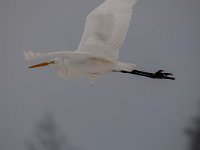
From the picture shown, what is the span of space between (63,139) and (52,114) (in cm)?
10

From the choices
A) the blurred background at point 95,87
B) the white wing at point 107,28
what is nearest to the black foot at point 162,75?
the blurred background at point 95,87

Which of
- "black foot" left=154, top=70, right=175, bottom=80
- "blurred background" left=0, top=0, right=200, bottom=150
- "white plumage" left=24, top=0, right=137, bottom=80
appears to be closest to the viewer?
"white plumage" left=24, top=0, right=137, bottom=80

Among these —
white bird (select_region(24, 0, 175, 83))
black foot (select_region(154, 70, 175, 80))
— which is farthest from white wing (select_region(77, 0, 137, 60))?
black foot (select_region(154, 70, 175, 80))

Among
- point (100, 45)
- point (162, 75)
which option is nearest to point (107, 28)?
point (100, 45)

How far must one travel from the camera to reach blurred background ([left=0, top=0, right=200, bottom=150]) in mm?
1305

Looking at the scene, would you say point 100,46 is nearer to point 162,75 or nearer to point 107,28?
point 107,28

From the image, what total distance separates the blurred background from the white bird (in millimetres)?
162

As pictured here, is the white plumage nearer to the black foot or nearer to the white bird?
the white bird

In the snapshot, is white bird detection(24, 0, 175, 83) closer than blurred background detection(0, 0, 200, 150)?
Yes

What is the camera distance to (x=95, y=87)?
1326mm

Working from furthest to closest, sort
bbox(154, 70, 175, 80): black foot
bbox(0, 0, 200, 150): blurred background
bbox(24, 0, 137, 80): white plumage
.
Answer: bbox(0, 0, 200, 150): blurred background → bbox(154, 70, 175, 80): black foot → bbox(24, 0, 137, 80): white plumage

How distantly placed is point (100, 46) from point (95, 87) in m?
0.24

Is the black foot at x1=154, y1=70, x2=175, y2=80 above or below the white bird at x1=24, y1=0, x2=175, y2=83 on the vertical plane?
below

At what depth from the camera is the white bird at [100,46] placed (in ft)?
3.62
